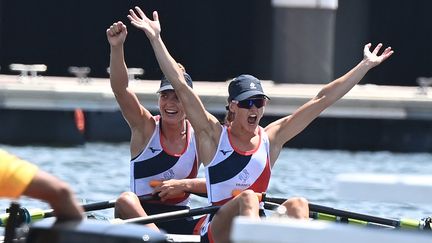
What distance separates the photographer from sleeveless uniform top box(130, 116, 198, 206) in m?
9.52

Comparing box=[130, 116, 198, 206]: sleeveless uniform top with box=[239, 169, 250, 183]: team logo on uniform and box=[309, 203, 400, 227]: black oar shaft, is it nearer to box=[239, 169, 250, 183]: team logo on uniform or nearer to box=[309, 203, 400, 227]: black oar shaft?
box=[239, 169, 250, 183]: team logo on uniform

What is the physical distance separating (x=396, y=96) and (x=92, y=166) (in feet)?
24.6

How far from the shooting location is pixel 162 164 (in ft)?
31.3

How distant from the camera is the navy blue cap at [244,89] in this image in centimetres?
865

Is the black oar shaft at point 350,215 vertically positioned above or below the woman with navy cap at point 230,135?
below

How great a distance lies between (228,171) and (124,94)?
1.09 metres

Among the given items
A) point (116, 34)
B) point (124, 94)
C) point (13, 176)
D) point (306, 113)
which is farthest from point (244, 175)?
point (13, 176)

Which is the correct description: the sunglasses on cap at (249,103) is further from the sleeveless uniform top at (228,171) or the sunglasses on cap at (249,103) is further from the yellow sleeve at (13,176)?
the yellow sleeve at (13,176)

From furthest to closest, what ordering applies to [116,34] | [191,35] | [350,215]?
[191,35] → [350,215] → [116,34]

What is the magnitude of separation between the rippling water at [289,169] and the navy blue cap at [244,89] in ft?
16.4

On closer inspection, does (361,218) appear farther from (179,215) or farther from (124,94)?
(124,94)

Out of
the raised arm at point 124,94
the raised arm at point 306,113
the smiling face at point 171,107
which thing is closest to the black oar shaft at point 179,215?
the raised arm at point 306,113

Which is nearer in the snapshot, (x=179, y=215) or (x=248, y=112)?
(x=179, y=215)

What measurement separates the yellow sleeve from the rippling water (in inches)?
302
